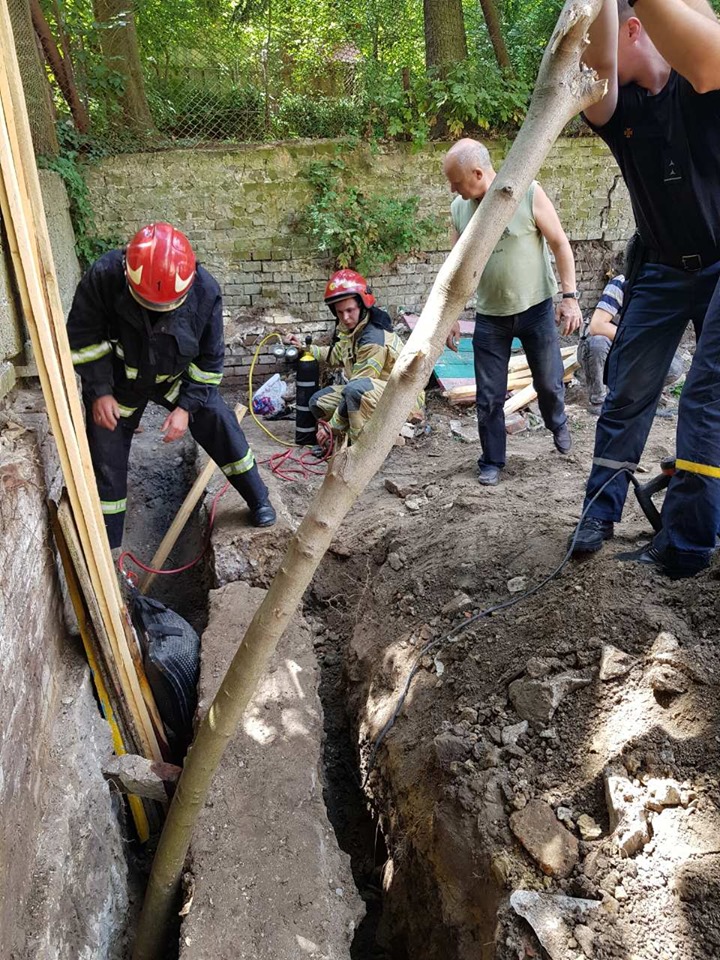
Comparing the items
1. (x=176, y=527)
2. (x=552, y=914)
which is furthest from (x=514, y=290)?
(x=552, y=914)

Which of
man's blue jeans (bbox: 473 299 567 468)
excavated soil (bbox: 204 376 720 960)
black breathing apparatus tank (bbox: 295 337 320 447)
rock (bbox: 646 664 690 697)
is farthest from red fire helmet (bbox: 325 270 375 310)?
rock (bbox: 646 664 690 697)

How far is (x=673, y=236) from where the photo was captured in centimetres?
249

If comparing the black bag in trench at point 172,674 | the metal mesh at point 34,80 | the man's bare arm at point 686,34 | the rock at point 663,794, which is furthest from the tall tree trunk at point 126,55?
the rock at point 663,794

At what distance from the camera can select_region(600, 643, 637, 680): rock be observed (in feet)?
7.41

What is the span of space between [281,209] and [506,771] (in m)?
6.81

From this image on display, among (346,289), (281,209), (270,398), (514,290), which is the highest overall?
(281,209)

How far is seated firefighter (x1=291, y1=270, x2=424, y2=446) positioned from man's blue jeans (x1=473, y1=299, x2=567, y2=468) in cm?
114

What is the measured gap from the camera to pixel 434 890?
7.54ft

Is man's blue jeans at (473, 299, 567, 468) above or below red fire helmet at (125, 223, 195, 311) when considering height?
below

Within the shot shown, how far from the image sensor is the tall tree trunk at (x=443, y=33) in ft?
25.3

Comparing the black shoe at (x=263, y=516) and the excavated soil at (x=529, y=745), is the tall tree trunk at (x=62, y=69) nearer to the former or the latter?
the black shoe at (x=263, y=516)

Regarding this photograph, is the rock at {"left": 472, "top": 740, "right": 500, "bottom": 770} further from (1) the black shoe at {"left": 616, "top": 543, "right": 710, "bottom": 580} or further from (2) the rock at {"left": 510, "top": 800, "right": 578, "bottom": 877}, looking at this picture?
(1) the black shoe at {"left": 616, "top": 543, "right": 710, "bottom": 580}

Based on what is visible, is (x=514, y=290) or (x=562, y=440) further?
(x=562, y=440)

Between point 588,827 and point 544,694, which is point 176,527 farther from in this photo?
point 588,827
